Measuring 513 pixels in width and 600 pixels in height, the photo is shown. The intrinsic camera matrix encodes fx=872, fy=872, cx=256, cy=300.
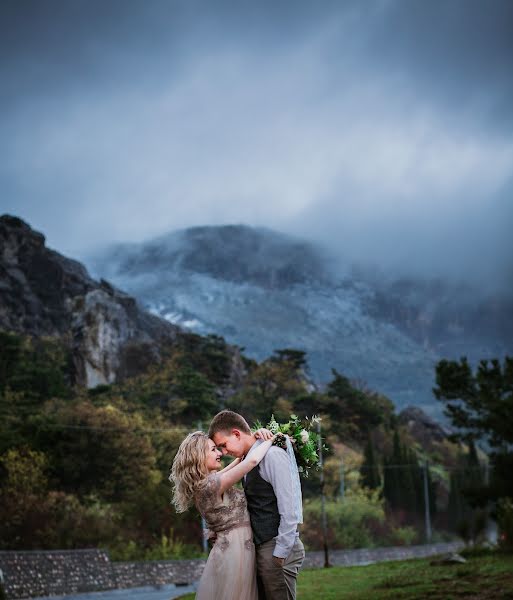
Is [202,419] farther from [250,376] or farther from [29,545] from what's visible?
[29,545]

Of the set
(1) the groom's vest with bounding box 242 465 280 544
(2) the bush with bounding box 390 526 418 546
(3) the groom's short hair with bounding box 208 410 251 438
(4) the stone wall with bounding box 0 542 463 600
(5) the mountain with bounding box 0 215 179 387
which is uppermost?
(5) the mountain with bounding box 0 215 179 387

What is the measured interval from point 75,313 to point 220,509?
2427 inches

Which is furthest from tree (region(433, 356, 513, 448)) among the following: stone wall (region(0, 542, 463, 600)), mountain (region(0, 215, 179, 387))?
mountain (region(0, 215, 179, 387))

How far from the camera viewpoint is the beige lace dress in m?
6.15

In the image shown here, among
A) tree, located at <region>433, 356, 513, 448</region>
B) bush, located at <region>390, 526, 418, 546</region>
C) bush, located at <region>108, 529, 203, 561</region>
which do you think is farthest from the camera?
bush, located at <region>390, 526, 418, 546</region>

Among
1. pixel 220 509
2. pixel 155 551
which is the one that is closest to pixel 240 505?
pixel 220 509

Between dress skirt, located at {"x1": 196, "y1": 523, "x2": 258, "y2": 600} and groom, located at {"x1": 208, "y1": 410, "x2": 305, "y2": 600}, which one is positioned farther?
dress skirt, located at {"x1": 196, "y1": 523, "x2": 258, "y2": 600}

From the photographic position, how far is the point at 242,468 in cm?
606

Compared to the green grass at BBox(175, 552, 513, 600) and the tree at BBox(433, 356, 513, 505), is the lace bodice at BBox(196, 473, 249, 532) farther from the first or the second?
the tree at BBox(433, 356, 513, 505)

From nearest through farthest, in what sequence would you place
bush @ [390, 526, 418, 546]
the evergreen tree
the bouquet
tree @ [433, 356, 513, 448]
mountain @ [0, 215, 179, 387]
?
the bouquet, tree @ [433, 356, 513, 448], bush @ [390, 526, 418, 546], the evergreen tree, mountain @ [0, 215, 179, 387]

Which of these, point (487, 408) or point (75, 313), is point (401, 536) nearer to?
point (487, 408)

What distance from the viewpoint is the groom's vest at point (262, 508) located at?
6184 mm

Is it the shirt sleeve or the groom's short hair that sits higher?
the groom's short hair

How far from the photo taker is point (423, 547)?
42.9m
